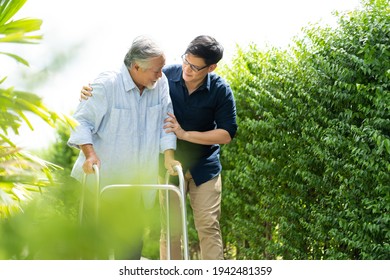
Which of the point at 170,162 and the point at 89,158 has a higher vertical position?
the point at 89,158

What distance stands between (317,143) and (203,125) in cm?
103

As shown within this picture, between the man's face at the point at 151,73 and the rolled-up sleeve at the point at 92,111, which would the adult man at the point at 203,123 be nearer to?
the man's face at the point at 151,73

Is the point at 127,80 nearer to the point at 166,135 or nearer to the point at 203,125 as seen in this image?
the point at 166,135

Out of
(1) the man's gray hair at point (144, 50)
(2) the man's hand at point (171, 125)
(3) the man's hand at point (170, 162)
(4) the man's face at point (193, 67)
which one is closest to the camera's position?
(1) the man's gray hair at point (144, 50)

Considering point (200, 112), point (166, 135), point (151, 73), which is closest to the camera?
point (151, 73)

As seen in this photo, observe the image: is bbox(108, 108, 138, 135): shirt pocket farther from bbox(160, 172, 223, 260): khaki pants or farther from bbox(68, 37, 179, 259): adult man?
Result: bbox(160, 172, 223, 260): khaki pants

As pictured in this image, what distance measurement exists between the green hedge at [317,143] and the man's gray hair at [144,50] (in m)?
1.52

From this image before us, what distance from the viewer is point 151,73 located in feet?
12.8

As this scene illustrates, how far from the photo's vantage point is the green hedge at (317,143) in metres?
4.51

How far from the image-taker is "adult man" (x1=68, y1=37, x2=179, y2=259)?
384cm

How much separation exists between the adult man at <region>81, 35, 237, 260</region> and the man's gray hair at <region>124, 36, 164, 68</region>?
612mm

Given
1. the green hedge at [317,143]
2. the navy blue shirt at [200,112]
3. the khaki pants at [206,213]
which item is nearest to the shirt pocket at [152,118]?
the navy blue shirt at [200,112]

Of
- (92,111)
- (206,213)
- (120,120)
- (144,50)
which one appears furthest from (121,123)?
(206,213)

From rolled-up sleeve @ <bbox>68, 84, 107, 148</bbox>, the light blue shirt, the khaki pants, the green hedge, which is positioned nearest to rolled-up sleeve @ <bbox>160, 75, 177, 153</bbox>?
the light blue shirt
